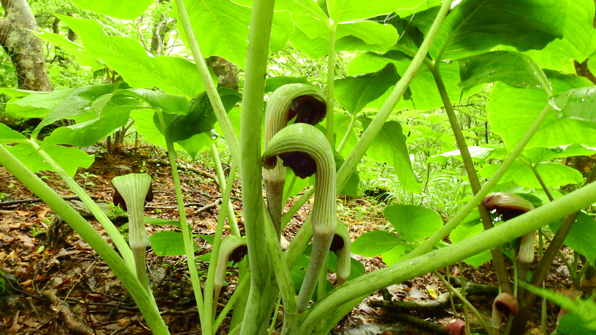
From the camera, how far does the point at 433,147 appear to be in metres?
4.49

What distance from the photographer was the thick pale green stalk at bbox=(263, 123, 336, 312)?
1.65 feet

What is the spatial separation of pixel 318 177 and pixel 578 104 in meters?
0.49

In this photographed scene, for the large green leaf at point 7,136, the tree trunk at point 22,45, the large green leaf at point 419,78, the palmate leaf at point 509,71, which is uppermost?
the tree trunk at point 22,45

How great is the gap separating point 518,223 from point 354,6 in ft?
2.41

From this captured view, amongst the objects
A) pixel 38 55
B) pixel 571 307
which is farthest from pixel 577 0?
pixel 38 55

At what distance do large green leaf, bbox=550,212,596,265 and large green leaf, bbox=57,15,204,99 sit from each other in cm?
143

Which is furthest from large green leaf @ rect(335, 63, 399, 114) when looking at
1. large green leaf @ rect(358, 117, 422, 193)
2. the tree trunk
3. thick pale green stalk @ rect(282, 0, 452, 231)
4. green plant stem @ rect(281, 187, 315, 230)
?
the tree trunk

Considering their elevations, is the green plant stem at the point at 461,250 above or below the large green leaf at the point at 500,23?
below

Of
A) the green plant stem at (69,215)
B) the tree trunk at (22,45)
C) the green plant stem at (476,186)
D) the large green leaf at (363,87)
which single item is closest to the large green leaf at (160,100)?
the green plant stem at (69,215)

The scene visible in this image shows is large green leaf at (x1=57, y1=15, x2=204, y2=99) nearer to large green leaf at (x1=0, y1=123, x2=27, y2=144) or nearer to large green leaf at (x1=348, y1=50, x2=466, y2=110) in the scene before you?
large green leaf at (x1=0, y1=123, x2=27, y2=144)

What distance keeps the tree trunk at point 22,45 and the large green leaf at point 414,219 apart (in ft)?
15.9

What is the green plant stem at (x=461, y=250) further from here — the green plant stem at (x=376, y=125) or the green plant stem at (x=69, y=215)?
the green plant stem at (x=69, y=215)

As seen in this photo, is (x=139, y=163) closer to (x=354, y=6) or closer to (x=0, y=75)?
(x=0, y=75)

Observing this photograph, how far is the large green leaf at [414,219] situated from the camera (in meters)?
1.28
